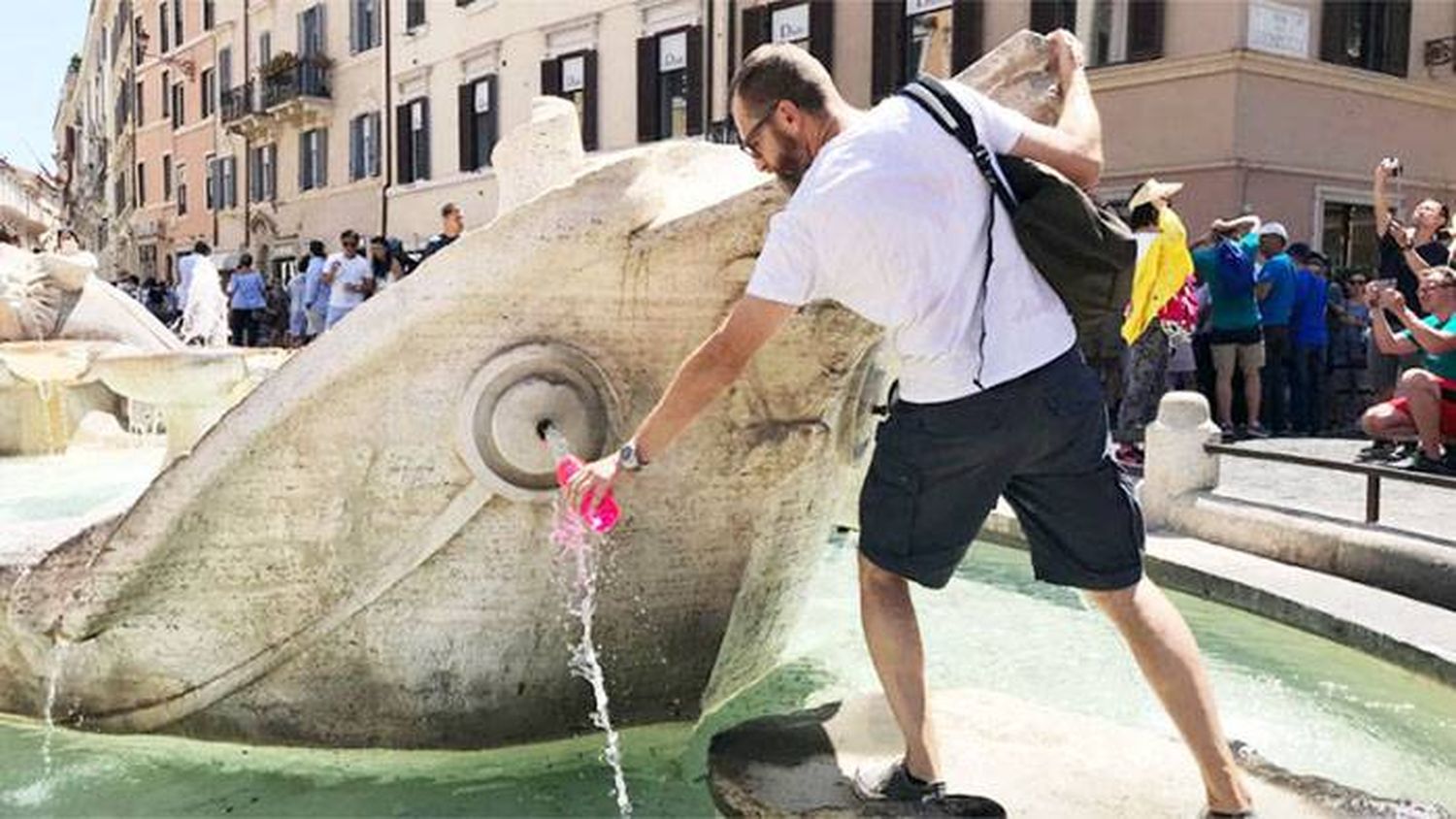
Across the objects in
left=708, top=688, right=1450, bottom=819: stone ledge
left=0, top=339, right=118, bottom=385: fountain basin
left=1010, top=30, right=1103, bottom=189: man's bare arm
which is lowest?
left=708, top=688, right=1450, bottom=819: stone ledge

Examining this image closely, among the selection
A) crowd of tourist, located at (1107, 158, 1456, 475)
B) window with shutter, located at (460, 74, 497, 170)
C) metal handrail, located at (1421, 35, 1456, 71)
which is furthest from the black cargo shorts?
window with shutter, located at (460, 74, 497, 170)

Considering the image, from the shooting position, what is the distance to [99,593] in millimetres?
3164

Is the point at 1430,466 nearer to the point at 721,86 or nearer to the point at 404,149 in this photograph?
the point at 721,86

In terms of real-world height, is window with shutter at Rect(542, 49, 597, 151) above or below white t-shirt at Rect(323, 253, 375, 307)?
above

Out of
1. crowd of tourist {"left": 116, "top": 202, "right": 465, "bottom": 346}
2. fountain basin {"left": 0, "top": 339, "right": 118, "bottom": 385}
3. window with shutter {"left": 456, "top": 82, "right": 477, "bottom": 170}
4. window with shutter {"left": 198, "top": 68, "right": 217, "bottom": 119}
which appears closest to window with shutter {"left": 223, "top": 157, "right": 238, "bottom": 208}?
window with shutter {"left": 198, "top": 68, "right": 217, "bottom": 119}

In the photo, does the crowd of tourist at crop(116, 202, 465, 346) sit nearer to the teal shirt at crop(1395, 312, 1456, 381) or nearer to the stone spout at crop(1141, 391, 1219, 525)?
the stone spout at crop(1141, 391, 1219, 525)

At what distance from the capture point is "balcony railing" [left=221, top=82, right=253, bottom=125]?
114 ft

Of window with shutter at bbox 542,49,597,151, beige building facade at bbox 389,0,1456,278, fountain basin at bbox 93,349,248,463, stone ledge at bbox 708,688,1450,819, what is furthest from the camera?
window with shutter at bbox 542,49,597,151

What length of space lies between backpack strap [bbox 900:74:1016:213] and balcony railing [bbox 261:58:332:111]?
32130 mm

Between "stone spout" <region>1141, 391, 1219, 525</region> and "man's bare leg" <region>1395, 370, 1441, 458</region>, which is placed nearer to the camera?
"stone spout" <region>1141, 391, 1219, 525</region>

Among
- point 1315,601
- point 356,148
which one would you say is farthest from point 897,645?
point 356,148

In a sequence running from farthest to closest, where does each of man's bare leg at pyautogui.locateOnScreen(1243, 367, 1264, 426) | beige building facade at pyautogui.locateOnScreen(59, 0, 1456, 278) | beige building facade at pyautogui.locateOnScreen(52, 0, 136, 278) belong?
beige building facade at pyautogui.locateOnScreen(52, 0, 136, 278)
beige building facade at pyautogui.locateOnScreen(59, 0, 1456, 278)
man's bare leg at pyautogui.locateOnScreen(1243, 367, 1264, 426)

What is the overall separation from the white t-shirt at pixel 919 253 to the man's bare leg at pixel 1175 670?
486 millimetres

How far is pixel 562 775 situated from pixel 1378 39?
54.8 feet
